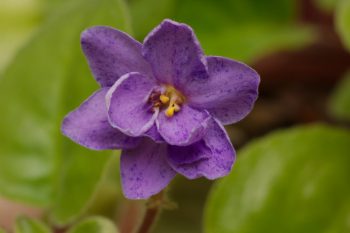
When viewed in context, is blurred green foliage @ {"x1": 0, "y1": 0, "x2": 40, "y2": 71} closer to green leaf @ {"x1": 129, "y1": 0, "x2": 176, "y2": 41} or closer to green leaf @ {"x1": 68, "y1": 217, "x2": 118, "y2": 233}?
green leaf @ {"x1": 129, "y1": 0, "x2": 176, "y2": 41}

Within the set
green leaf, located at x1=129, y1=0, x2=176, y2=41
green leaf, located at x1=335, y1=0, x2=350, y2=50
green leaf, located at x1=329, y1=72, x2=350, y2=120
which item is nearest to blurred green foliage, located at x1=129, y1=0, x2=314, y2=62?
green leaf, located at x1=129, y1=0, x2=176, y2=41

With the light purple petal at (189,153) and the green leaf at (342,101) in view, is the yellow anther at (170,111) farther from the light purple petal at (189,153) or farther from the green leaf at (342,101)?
the green leaf at (342,101)

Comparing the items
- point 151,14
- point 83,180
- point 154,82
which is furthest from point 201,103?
point 151,14

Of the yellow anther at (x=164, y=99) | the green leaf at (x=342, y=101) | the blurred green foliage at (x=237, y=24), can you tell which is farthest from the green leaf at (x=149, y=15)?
the yellow anther at (x=164, y=99)

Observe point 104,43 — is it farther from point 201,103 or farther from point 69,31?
point 69,31

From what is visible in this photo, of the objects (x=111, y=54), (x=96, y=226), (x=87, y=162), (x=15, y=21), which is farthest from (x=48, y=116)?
(x=15, y=21)

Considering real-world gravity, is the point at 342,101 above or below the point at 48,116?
below

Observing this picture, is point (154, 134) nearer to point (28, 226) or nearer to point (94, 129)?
point (94, 129)
